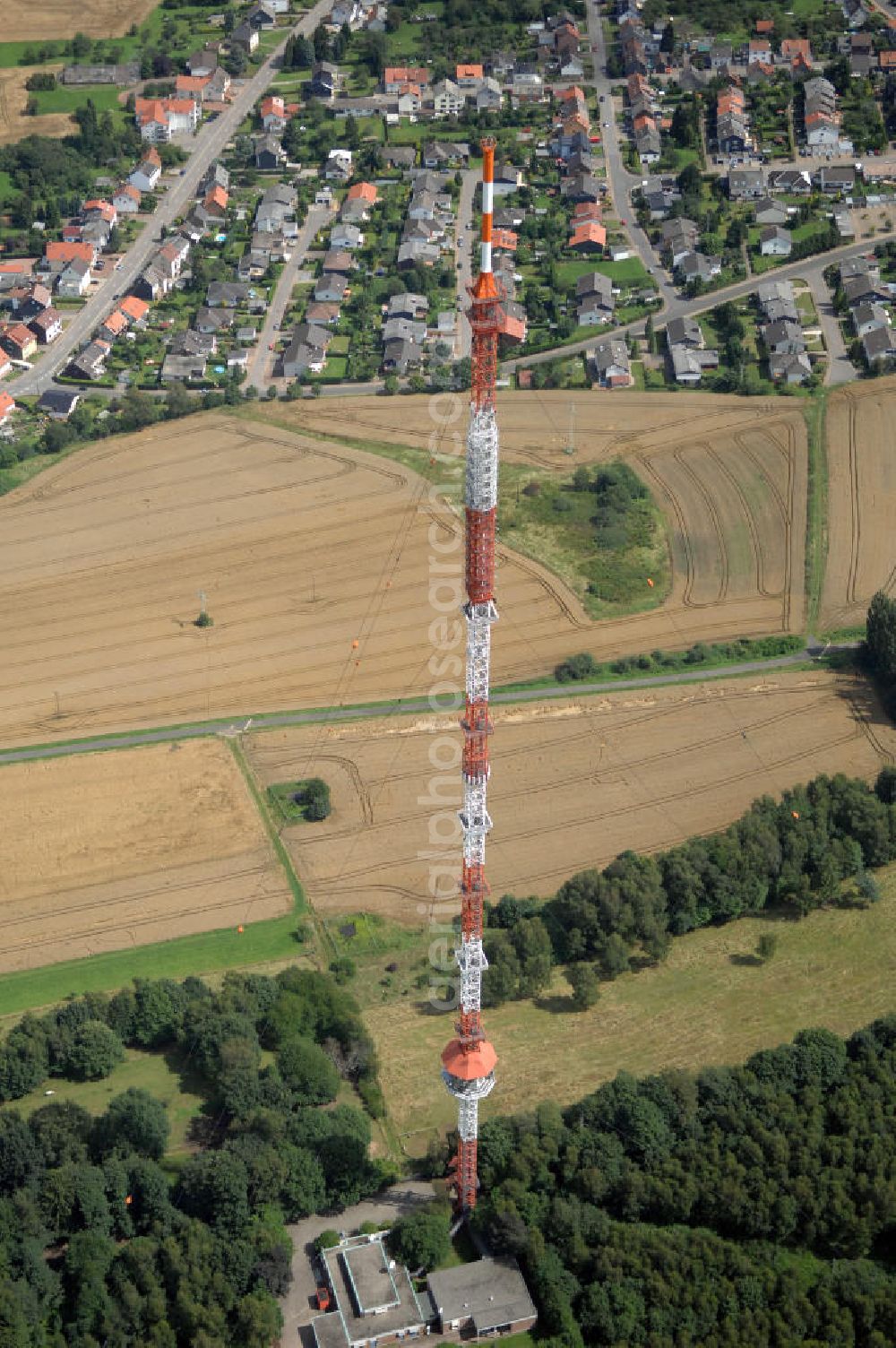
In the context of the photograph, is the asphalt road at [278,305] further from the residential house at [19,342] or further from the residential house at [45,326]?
the residential house at [19,342]

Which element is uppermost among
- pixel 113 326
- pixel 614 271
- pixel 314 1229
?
pixel 113 326

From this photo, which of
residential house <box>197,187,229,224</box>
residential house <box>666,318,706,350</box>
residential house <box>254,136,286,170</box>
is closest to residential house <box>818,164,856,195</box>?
residential house <box>666,318,706,350</box>

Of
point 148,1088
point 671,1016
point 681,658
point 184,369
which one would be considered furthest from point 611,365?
point 148,1088

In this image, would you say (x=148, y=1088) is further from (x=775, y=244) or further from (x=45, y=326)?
(x=775, y=244)

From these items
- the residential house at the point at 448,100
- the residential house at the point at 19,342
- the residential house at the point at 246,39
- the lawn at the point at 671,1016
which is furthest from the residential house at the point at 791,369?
the residential house at the point at 246,39

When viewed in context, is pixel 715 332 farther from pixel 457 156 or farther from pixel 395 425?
pixel 457 156

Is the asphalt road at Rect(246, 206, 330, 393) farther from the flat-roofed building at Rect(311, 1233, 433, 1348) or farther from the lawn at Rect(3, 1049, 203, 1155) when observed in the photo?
the flat-roofed building at Rect(311, 1233, 433, 1348)

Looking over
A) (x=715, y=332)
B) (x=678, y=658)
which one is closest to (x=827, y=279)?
(x=715, y=332)
